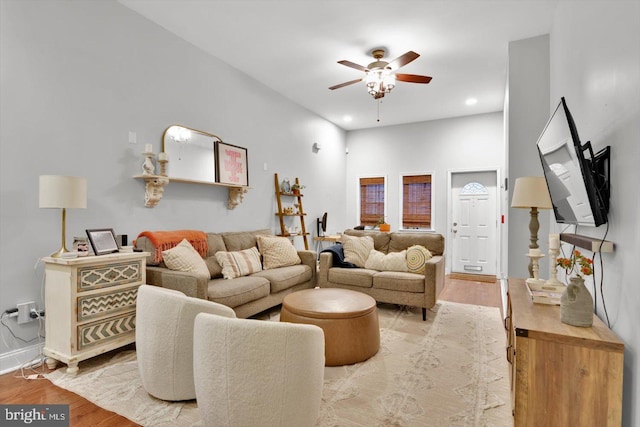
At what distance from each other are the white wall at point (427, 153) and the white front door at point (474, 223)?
208 mm

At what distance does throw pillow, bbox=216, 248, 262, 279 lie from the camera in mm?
3496

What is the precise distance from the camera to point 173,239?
328 cm

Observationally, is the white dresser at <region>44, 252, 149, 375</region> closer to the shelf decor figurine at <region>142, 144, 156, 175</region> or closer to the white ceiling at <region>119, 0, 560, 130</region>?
the shelf decor figurine at <region>142, 144, 156, 175</region>

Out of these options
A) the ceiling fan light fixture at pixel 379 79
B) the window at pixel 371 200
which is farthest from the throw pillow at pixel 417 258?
the window at pixel 371 200

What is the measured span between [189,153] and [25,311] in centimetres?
201

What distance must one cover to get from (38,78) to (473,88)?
522cm

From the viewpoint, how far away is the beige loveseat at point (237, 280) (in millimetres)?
2794

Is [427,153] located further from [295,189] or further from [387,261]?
[387,261]

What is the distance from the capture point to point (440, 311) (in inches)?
154

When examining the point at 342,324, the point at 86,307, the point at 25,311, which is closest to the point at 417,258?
the point at 342,324

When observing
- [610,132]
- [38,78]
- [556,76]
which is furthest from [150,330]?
[556,76]

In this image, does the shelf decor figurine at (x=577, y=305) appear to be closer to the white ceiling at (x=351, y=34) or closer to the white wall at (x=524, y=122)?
the white wall at (x=524, y=122)

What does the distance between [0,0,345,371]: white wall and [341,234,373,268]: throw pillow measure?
146 centimetres

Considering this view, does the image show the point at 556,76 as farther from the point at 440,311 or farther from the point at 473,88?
the point at 440,311
